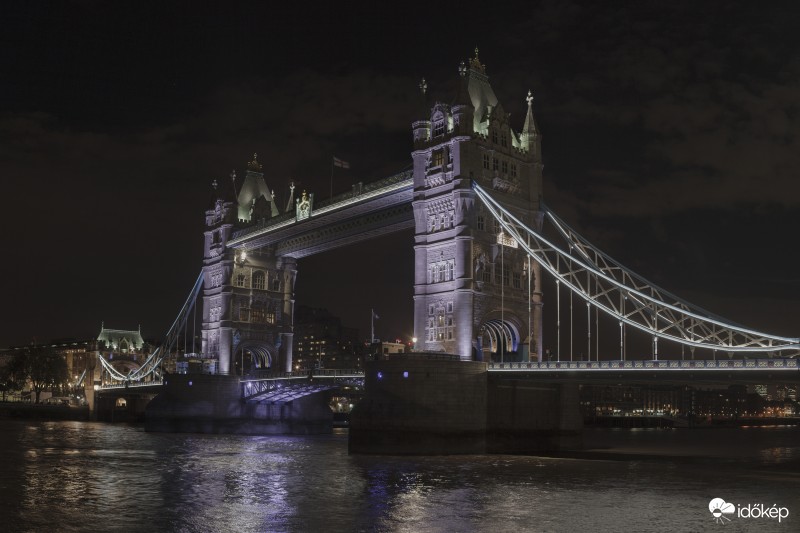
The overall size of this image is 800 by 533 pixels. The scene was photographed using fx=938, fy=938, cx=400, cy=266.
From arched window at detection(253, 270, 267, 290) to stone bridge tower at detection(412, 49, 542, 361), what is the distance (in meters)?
35.6

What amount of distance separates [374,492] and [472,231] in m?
28.3

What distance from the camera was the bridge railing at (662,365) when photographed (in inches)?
1794

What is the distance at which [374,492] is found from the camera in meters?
37.8

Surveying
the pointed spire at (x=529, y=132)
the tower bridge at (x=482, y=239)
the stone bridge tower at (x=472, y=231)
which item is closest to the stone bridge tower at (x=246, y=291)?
the tower bridge at (x=482, y=239)

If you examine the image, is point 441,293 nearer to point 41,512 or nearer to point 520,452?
point 520,452

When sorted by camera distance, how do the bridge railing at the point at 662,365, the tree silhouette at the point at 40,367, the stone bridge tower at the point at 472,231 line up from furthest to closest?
the tree silhouette at the point at 40,367, the stone bridge tower at the point at 472,231, the bridge railing at the point at 662,365

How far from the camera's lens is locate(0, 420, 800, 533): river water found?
99.9 ft

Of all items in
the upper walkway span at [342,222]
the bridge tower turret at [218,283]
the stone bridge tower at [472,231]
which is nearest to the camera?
the stone bridge tower at [472,231]

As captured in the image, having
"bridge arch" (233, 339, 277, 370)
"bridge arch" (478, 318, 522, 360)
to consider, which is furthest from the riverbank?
"bridge arch" (478, 318, 522, 360)
